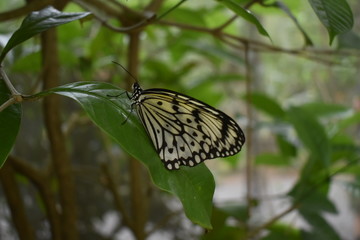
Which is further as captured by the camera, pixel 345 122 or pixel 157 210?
pixel 157 210

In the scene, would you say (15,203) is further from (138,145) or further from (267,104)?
(267,104)

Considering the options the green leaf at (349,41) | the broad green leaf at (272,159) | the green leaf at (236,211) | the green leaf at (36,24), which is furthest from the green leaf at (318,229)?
the green leaf at (36,24)

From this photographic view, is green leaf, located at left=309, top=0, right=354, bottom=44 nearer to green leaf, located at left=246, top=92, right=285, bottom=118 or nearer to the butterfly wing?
the butterfly wing

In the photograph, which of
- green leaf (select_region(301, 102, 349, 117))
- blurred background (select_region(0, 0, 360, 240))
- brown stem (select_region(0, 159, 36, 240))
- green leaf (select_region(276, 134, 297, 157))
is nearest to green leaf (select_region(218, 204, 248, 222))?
blurred background (select_region(0, 0, 360, 240))

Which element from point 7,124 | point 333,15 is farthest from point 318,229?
point 7,124

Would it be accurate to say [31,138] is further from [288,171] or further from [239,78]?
[288,171]

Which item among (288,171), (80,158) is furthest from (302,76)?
(80,158)

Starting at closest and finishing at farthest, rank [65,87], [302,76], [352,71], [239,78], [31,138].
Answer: [65,87]
[239,78]
[31,138]
[352,71]
[302,76]
